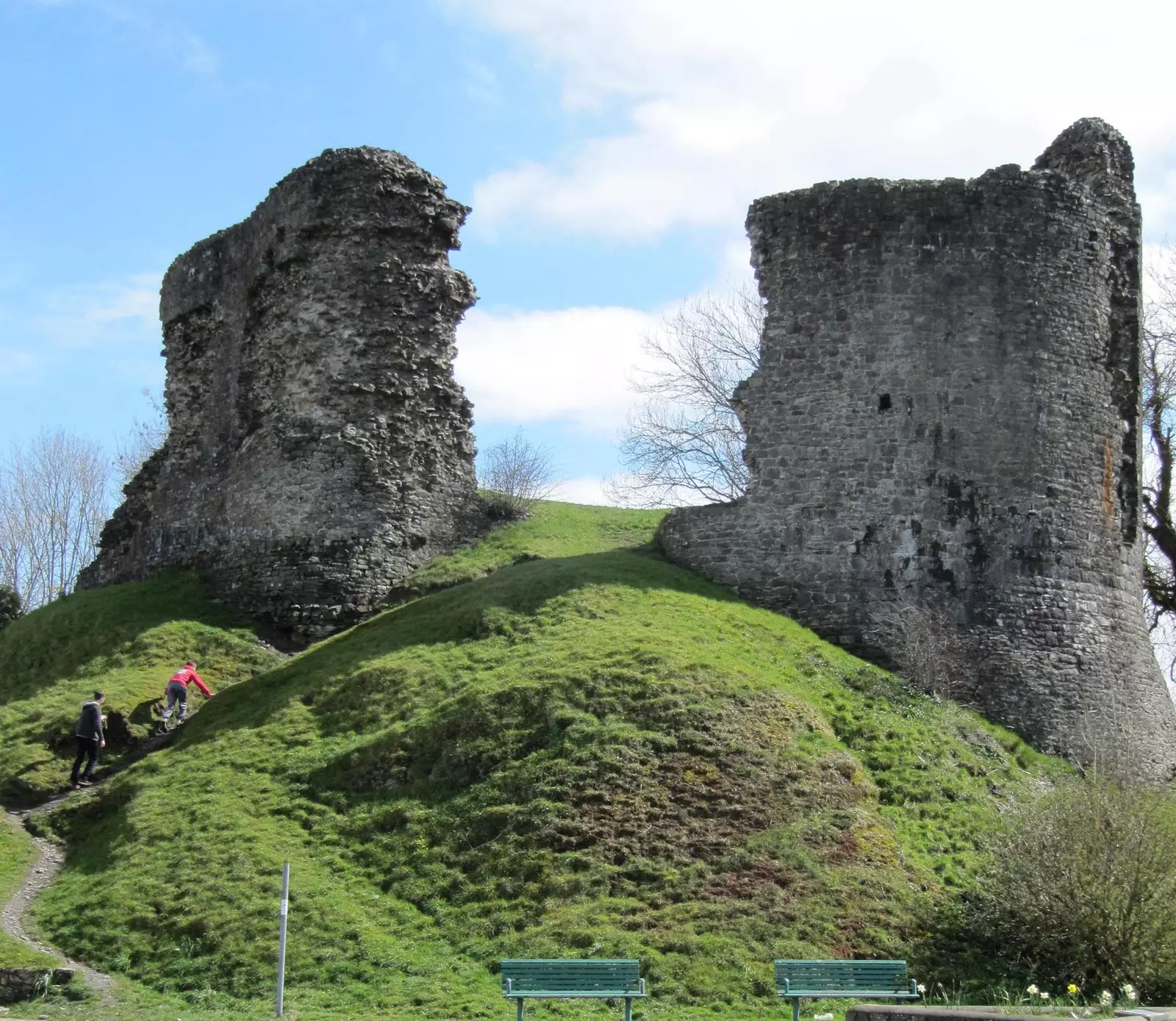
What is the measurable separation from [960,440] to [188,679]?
1188cm

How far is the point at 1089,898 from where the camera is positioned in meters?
13.3

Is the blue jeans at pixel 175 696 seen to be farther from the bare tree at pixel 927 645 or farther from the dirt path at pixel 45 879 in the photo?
the bare tree at pixel 927 645

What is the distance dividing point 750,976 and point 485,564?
12.9 m

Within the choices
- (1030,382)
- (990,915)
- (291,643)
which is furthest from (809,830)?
(291,643)

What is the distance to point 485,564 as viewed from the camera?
2522cm

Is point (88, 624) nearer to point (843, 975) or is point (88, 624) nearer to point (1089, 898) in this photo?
point (843, 975)

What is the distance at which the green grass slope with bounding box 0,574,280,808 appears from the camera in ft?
65.0

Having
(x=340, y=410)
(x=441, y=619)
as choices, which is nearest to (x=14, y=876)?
(x=441, y=619)

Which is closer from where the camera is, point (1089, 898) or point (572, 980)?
point (572, 980)

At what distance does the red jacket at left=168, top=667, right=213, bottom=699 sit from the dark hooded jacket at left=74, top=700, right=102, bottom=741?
61.3 inches

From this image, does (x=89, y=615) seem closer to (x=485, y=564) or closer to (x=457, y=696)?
(x=485, y=564)

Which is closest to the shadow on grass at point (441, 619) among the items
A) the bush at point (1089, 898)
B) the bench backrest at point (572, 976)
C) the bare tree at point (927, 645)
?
the bare tree at point (927, 645)

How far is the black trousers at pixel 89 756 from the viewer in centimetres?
1905

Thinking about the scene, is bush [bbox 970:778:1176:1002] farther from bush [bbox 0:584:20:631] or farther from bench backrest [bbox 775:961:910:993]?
bush [bbox 0:584:20:631]
